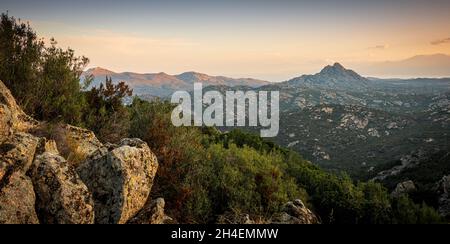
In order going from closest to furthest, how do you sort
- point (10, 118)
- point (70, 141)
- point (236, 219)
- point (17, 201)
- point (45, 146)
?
point (17, 201) → point (10, 118) → point (45, 146) → point (236, 219) → point (70, 141)

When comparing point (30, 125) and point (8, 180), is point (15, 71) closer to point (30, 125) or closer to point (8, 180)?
point (30, 125)

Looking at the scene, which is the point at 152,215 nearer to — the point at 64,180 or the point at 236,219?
the point at 64,180

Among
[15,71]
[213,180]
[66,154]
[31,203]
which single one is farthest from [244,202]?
[15,71]

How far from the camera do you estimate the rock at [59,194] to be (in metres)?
7.17

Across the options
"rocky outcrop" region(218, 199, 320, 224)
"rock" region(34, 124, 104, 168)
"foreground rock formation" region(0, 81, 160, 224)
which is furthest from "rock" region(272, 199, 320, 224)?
"rock" region(34, 124, 104, 168)

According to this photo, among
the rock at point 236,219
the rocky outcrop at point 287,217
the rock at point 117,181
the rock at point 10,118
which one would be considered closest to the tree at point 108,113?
the rock at point 10,118

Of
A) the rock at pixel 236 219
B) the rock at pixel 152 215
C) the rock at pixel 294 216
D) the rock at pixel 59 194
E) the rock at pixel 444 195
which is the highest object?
the rock at pixel 59 194

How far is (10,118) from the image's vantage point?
8.44m

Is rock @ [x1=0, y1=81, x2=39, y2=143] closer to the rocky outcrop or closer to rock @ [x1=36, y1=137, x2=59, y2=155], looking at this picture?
rock @ [x1=36, y1=137, x2=59, y2=155]

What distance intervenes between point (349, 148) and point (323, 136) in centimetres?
2407

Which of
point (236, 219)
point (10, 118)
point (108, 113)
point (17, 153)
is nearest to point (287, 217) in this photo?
point (236, 219)

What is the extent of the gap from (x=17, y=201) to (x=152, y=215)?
9.59 ft

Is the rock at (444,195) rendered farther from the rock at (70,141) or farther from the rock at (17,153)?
the rock at (17,153)
